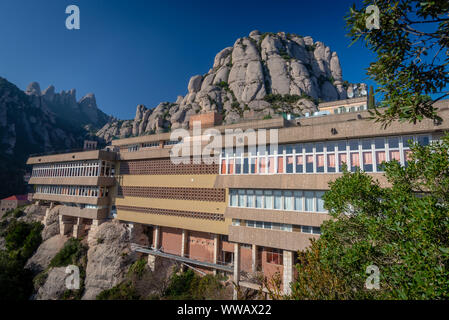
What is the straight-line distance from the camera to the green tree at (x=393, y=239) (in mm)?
5238

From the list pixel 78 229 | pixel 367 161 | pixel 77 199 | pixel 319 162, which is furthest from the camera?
pixel 78 229

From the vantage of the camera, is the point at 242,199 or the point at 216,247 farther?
the point at 216,247

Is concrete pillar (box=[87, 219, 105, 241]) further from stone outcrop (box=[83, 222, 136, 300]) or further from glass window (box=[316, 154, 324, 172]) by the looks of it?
glass window (box=[316, 154, 324, 172])

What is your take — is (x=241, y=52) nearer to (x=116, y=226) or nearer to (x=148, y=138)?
(x=148, y=138)

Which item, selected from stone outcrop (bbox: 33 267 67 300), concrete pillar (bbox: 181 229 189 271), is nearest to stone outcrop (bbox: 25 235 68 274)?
stone outcrop (bbox: 33 267 67 300)

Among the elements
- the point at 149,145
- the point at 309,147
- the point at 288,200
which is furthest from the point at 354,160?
the point at 149,145

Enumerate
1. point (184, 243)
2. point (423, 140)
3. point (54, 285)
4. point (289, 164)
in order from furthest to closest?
1. point (54, 285)
2. point (184, 243)
3. point (289, 164)
4. point (423, 140)

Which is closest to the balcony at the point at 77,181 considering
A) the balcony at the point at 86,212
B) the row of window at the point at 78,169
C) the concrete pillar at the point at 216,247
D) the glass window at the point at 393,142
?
the row of window at the point at 78,169

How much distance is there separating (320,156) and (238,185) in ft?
22.0

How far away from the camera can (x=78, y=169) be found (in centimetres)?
3294

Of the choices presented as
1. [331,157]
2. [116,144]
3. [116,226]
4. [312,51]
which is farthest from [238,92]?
[331,157]

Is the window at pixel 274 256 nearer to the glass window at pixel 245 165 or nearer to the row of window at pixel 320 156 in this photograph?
the row of window at pixel 320 156

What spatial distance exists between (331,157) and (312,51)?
101 meters

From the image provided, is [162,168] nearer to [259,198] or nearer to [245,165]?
[245,165]
